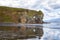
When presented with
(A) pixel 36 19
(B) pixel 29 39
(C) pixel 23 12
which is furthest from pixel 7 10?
(B) pixel 29 39

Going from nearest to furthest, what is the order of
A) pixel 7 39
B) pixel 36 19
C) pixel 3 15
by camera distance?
pixel 7 39 → pixel 36 19 → pixel 3 15

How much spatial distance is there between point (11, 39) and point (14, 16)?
85409mm

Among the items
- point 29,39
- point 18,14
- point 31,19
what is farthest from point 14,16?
point 29,39

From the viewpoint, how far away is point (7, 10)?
111250 mm

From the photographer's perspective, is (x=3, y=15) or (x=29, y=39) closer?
(x=29, y=39)

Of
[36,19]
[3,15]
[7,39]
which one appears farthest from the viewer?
[3,15]

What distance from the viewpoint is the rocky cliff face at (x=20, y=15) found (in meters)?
100

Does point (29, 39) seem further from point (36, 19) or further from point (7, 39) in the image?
point (36, 19)

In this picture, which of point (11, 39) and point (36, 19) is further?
point (36, 19)

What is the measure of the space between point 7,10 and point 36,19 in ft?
60.3

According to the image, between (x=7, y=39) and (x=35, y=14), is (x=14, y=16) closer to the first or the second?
(x=35, y=14)

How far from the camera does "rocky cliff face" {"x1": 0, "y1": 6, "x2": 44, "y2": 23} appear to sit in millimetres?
100050

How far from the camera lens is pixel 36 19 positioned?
101 metres

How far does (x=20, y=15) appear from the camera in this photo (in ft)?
344
